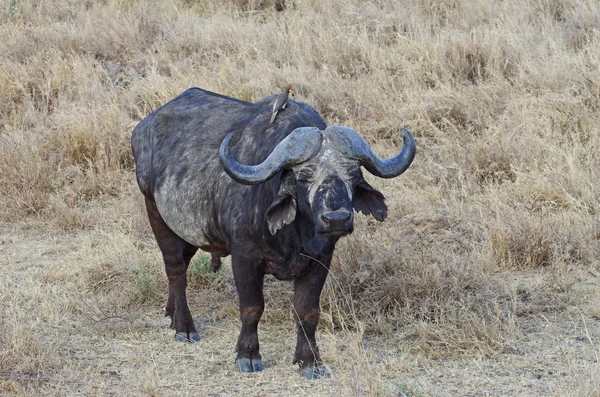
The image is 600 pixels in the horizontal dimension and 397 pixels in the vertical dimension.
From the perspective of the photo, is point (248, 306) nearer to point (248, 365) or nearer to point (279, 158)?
point (248, 365)

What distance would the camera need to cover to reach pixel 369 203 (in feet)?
16.6

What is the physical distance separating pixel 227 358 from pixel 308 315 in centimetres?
68

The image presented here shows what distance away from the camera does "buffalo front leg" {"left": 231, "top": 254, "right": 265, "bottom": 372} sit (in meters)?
5.29

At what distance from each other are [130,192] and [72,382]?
11.8 ft

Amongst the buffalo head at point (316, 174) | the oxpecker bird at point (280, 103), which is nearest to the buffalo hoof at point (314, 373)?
the buffalo head at point (316, 174)

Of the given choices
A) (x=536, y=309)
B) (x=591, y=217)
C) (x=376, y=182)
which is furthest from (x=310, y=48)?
(x=536, y=309)

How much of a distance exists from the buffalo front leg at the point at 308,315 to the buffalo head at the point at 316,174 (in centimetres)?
32

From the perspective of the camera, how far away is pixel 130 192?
8633mm

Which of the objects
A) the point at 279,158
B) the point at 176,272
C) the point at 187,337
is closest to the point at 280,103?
the point at 279,158

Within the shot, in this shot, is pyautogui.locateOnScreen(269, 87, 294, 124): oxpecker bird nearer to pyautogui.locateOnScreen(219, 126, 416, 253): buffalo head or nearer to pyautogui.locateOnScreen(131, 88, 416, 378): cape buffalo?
pyautogui.locateOnScreen(131, 88, 416, 378): cape buffalo

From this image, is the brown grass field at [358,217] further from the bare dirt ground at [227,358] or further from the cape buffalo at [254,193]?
the cape buffalo at [254,193]

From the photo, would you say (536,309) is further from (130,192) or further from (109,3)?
(109,3)

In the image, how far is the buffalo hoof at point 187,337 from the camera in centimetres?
603

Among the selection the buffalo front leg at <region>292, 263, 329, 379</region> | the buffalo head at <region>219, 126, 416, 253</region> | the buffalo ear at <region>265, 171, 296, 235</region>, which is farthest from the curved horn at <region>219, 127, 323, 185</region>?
the buffalo front leg at <region>292, 263, 329, 379</region>
